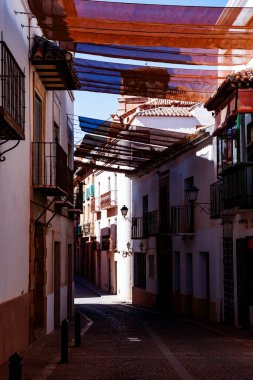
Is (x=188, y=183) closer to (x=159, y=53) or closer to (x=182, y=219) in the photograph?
(x=182, y=219)

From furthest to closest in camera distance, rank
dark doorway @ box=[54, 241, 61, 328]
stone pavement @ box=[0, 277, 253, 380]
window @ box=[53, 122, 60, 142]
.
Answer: dark doorway @ box=[54, 241, 61, 328]
window @ box=[53, 122, 60, 142]
stone pavement @ box=[0, 277, 253, 380]

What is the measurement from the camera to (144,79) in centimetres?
1725

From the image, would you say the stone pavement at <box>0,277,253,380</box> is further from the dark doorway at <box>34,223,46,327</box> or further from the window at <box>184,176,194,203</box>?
the window at <box>184,176,194,203</box>

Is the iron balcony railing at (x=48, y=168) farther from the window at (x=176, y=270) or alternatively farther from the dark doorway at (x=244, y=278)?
the window at (x=176, y=270)

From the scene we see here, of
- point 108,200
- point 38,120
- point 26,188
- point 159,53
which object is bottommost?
point 26,188

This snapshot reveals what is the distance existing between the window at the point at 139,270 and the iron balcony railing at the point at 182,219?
7.66 meters

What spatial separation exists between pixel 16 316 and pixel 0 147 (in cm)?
318

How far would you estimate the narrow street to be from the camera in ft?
33.5

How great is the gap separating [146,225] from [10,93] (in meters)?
21.8

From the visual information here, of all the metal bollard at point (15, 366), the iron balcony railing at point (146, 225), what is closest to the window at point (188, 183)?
the iron balcony railing at point (146, 225)

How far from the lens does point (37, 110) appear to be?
15.4 m

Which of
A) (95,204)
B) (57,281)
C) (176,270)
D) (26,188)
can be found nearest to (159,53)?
(26,188)

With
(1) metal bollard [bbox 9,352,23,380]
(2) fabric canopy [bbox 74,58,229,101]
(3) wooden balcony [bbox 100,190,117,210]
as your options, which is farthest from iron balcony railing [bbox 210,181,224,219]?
(3) wooden balcony [bbox 100,190,117,210]

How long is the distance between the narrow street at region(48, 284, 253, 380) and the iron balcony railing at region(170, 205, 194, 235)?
200 inches
